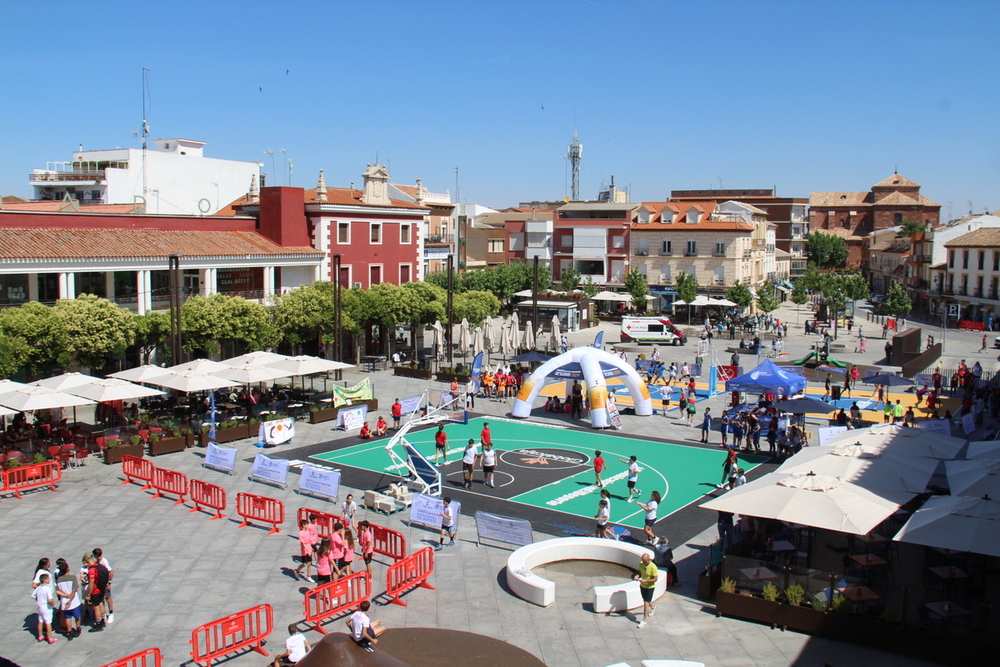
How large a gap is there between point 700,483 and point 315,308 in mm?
21023

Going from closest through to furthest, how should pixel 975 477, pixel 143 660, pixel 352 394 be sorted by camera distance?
pixel 143 660 < pixel 975 477 < pixel 352 394

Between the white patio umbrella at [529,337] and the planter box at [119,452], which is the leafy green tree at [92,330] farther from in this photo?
the white patio umbrella at [529,337]

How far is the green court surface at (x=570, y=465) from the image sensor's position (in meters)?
23.0

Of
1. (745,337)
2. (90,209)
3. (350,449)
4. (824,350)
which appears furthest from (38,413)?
(745,337)

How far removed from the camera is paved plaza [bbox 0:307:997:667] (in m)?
14.1

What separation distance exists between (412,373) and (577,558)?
24.6m

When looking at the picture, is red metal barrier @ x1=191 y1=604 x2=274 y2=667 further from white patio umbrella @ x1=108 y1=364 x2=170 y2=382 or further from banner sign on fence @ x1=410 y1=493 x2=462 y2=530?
white patio umbrella @ x1=108 y1=364 x2=170 y2=382

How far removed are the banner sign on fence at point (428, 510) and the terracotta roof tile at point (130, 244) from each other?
70.7 feet

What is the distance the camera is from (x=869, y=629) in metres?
14.4

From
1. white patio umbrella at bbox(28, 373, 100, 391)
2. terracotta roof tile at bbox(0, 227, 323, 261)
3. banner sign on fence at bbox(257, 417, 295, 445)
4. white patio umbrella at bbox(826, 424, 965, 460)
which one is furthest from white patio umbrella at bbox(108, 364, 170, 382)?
white patio umbrella at bbox(826, 424, 965, 460)

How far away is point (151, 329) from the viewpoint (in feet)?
110

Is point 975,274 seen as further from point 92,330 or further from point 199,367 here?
point 92,330

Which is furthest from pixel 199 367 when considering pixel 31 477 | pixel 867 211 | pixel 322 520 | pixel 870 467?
pixel 867 211

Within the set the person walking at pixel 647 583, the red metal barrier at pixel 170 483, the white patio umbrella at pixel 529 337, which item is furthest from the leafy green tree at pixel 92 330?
the person walking at pixel 647 583
